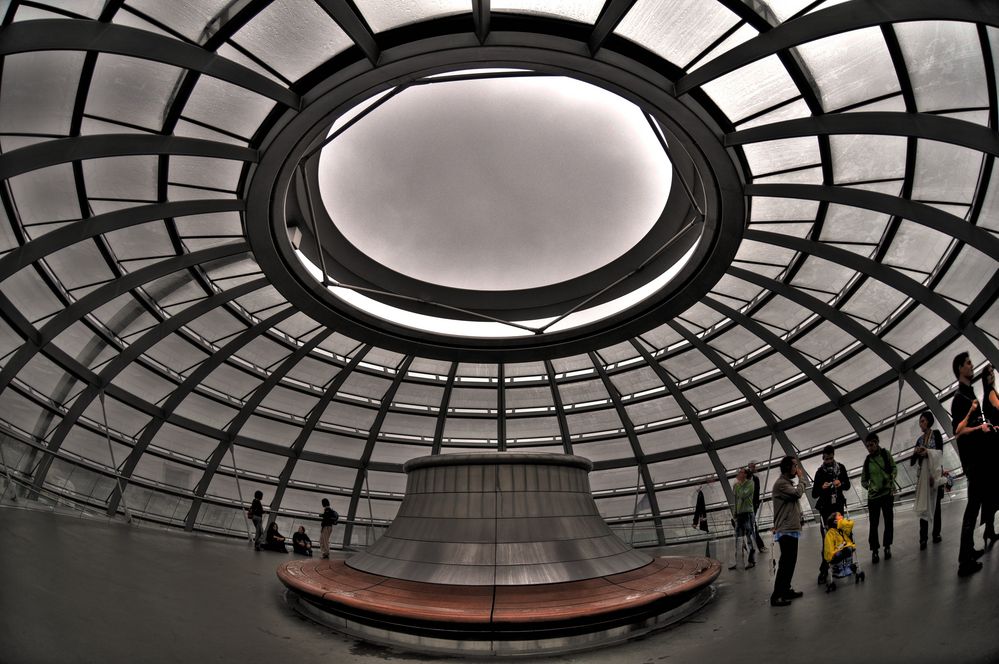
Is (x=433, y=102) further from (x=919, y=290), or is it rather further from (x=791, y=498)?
(x=919, y=290)

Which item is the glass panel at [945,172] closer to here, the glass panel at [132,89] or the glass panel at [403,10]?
the glass panel at [403,10]

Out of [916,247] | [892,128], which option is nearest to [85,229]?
[892,128]

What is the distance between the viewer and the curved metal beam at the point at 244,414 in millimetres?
28656

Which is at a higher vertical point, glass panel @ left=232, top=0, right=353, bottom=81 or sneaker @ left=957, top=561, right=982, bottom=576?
glass panel @ left=232, top=0, right=353, bottom=81

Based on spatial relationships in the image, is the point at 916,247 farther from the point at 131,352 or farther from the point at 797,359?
the point at 131,352

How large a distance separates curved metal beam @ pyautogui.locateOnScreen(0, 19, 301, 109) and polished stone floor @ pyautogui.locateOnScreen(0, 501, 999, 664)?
9444mm

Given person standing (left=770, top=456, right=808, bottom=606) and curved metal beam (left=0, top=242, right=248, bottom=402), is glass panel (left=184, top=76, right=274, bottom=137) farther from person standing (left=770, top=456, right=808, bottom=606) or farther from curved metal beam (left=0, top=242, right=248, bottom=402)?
person standing (left=770, top=456, right=808, bottom=606)

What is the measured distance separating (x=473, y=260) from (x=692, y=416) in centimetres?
1739

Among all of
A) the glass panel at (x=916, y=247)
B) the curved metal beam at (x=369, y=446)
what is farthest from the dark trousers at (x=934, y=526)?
the curved metal beam at (x=369, y=446)

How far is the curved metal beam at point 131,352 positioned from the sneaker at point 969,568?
22.7m

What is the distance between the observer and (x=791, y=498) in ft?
29.4

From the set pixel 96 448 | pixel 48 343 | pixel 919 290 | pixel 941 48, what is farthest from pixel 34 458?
pixel 919 290

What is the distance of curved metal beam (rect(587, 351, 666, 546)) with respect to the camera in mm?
31750

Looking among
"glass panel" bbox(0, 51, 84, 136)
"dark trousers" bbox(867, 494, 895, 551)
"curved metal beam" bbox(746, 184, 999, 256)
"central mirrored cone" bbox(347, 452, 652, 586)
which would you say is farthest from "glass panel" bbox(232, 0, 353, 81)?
"dark trousers" bbox(867, 494, 895, 551)
